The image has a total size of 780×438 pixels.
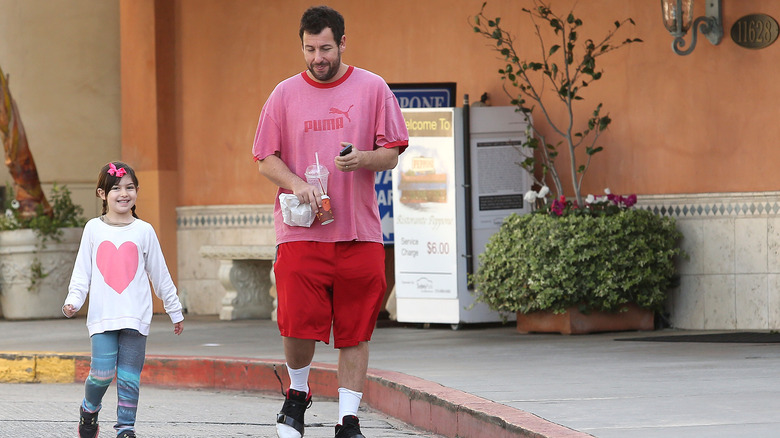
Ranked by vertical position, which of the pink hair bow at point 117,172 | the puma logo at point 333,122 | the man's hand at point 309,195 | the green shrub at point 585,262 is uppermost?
the puma logo at point 333,122

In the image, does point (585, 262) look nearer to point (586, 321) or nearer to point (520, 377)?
point (586, 321)

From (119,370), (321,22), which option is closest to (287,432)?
(119,370)

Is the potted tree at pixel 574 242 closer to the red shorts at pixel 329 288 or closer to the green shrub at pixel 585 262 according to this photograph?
the green shrub at pixel 585 262

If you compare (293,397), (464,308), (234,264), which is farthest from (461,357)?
(234,264)

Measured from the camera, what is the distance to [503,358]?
27.8 ft

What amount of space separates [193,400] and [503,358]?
1994 mm

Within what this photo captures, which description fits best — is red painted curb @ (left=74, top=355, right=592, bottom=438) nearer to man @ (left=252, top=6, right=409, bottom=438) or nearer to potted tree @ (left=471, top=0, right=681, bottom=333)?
man @ (left=252, top=6, right=409, bottom=438)

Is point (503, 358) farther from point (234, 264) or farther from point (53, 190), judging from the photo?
point (53, 190)

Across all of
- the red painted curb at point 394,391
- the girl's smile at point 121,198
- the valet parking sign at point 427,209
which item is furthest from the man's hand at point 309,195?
the valet parking sign at point 427,209

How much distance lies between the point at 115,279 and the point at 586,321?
5146 mm

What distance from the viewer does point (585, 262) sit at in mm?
9953

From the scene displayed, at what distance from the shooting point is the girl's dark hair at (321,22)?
5465 mm

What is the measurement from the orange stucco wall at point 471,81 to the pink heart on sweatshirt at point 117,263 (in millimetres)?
5891

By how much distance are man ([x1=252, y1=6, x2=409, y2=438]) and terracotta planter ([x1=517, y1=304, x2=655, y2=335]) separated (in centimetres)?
478
